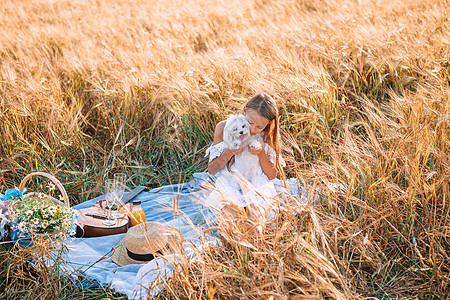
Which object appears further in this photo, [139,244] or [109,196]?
[109,196]

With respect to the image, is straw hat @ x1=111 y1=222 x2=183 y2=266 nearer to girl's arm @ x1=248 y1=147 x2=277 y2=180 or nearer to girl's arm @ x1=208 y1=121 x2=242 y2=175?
girl's arm @ x1=208 y1=121 x2=242 y2=175

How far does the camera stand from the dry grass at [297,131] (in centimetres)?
213

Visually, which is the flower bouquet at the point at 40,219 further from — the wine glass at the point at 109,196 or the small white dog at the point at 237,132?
the small white dog at the point at 237,132

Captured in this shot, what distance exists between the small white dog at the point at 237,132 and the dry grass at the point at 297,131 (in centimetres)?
40

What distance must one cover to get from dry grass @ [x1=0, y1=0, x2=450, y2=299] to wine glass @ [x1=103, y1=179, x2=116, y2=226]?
0.65 metres

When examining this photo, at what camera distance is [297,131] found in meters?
3.83

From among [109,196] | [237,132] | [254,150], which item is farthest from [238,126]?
[109,196]

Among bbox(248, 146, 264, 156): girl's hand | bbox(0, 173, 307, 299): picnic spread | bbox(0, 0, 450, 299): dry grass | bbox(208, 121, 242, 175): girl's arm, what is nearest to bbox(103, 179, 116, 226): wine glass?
bbox(0, 173, 307, 299): picnic spread

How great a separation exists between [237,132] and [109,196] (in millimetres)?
945

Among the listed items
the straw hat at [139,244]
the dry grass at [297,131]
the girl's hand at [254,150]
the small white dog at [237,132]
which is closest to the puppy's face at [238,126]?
the small white dog at [237,132]

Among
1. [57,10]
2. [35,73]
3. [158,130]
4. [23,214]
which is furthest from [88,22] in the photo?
[23,214]

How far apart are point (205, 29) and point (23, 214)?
5231mm

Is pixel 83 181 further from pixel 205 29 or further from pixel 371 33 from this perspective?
pixel 205 29

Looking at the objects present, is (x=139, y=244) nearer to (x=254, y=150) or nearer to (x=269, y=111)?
(x=254, y=150)
